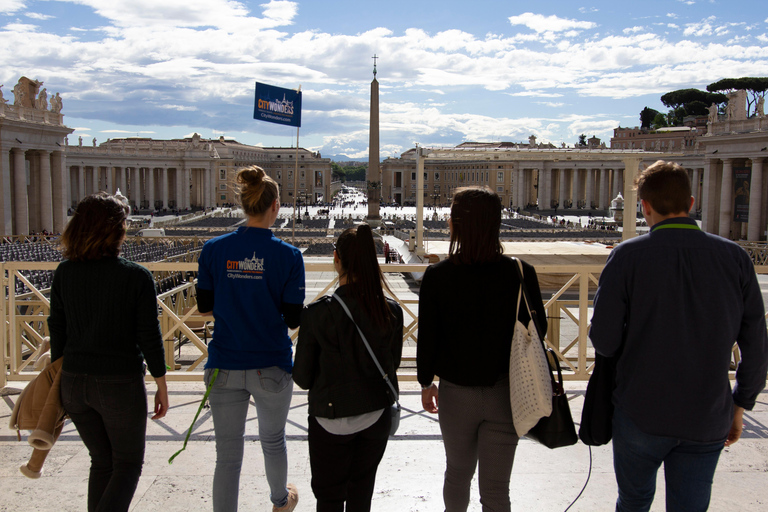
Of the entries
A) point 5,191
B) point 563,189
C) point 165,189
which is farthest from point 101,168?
point 563,189

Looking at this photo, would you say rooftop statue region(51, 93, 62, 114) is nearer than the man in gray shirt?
No

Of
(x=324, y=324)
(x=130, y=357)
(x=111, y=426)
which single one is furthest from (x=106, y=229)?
(x=324, y=324)

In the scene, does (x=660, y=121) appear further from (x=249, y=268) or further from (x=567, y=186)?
(x=249, y=268)

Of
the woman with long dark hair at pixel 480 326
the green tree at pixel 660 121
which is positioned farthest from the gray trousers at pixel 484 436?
the green tree at pixel 660 121

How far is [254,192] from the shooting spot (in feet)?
11.2

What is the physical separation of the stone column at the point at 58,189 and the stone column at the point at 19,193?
4.39 metres

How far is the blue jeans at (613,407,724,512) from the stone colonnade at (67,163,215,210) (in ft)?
277

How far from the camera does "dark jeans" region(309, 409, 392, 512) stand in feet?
10.3

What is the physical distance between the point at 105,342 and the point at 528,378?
223cm

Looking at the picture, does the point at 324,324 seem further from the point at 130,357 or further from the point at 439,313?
the point at 130,357

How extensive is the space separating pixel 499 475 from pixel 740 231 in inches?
1896

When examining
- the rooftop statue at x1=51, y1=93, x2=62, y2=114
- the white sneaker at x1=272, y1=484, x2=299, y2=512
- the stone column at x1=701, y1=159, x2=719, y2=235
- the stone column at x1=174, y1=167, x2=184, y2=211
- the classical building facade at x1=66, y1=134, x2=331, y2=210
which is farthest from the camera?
the stone column at x1=174, y1=167, x2=184, y2=211

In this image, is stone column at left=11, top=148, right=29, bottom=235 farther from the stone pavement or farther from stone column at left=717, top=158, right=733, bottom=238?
stone column at left=717, top=158, right=733, bottom=238

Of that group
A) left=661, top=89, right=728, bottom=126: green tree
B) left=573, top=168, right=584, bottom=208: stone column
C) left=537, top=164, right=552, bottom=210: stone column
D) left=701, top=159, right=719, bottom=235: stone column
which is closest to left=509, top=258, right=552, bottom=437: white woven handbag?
left=701, top=159, right=719, bottom=235: stone column
